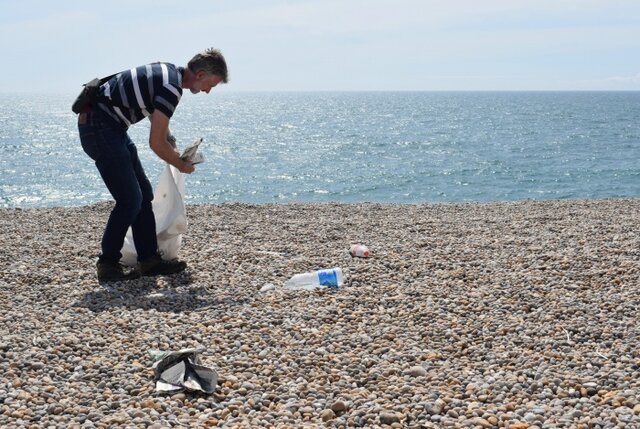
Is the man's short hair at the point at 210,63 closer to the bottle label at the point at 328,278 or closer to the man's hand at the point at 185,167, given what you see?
the man's hand at the point at 185,167

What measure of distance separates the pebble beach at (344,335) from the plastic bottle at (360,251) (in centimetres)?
10

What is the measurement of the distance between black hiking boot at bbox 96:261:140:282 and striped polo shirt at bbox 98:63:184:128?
1.31m

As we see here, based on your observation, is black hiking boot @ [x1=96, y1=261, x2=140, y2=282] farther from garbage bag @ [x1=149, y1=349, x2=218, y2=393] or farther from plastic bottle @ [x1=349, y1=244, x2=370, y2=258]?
plastic bottle @ [x1=349, y1=244, x2=370, y2=258]

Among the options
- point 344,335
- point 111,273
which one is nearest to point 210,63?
point 111,273

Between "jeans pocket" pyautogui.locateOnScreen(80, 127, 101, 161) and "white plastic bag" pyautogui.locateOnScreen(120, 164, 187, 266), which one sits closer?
"jeans pocket" pyautogui.locateOnScreen(80, 127, 101, 161)

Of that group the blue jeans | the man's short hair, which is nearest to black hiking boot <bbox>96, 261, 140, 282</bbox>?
the blue jeans

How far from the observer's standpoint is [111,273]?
6367mm

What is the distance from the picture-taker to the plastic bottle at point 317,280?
6.27 m

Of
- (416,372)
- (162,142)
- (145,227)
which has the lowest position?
(416,372)

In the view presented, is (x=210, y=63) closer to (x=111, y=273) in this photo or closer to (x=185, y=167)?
(x=185, y=167)

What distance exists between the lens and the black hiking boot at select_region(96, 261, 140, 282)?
635 cm

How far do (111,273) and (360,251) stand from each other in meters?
2.51

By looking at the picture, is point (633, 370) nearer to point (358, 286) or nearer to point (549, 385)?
point (549, 385)

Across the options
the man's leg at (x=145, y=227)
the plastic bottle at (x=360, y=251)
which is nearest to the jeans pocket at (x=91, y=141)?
the man's leg at (x=145, y=227)
